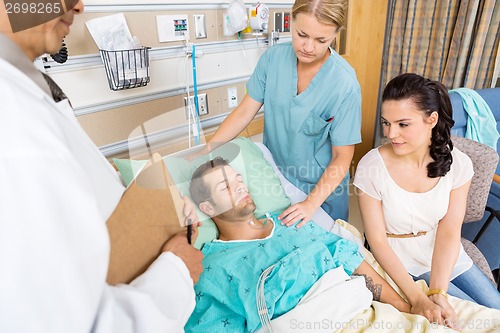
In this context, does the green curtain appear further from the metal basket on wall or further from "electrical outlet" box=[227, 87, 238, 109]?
the metal basket on wall

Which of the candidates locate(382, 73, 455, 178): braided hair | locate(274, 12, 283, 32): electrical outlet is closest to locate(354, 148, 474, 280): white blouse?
locate(382, 73, 455, 178): braided hair

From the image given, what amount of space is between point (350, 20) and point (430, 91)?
5.52 ft

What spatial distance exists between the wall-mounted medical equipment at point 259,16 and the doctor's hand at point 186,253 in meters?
1.66

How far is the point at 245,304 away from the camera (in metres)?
1.07

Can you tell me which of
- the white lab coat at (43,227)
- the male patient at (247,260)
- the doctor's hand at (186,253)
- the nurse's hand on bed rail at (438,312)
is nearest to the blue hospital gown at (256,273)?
the male patient at (247,260)

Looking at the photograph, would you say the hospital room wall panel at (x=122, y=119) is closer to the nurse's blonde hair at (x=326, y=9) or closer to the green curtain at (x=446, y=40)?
the nurse's blonde hair at (x=326, y=9)

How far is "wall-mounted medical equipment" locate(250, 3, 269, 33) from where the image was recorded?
207 centimetres

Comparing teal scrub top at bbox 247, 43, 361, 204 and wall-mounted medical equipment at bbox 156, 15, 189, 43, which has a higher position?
wall-mounted medical equipment at bbox 156, 15, 189, 43

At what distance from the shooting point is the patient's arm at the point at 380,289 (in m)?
1.26

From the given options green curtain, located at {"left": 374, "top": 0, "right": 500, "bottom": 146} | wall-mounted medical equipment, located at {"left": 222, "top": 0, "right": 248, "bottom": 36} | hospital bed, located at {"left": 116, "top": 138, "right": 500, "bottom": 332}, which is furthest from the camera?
green curtain, located at {"left": 374, "top": 0, "right": 500, "bottom": 146}

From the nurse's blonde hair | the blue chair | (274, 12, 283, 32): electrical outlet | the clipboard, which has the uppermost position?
the nurse's blonde hair

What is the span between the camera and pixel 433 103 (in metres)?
1.37

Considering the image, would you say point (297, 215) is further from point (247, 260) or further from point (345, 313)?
point (345, 313)

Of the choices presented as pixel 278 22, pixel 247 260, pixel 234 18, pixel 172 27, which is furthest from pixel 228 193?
pixel 278 22
